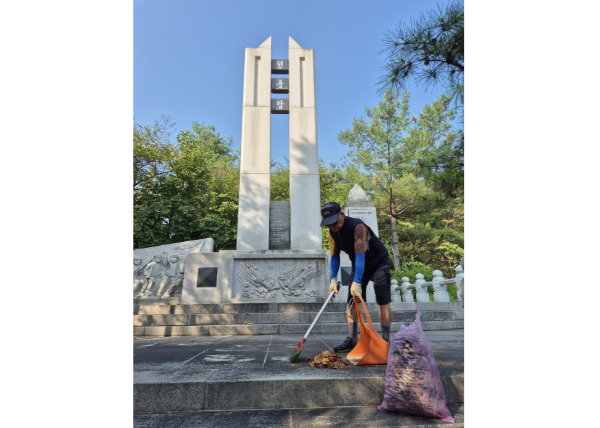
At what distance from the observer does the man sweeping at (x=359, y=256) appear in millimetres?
3395

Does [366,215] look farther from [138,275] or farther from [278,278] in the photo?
[138,275]

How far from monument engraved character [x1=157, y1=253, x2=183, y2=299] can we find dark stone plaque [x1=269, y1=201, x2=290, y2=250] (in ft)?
9.54

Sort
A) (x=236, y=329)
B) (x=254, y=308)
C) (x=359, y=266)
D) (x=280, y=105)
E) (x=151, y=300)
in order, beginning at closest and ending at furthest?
(x=359, y=266)
(x=236, y=329)
(x=254, y=308)
(x=151, y=300)
(x=280, y=105)

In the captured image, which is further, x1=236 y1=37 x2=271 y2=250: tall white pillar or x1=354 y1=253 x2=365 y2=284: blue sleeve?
x1=236 y1=37 x2=271 y2=250: tall white pillar

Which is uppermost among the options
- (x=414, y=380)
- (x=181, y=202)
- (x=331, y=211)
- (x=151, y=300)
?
(x=181, y=202)

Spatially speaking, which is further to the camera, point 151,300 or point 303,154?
point 303,154

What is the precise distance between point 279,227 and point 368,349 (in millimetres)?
6554

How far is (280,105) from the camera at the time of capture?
1046 cm

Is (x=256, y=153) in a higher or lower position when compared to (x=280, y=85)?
lower

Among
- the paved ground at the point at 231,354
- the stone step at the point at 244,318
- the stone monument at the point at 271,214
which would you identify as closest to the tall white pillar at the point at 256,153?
the stone monument at the point at 271,214

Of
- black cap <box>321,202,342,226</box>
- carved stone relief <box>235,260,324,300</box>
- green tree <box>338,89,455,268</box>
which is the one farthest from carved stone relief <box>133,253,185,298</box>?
green tree <box>338,89,455,268</box>

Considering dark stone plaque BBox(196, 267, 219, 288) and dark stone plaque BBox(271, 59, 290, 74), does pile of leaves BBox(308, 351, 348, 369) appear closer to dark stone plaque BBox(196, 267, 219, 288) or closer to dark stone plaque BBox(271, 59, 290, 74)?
dark stone plaque BBox(196, 267, 219, 288)

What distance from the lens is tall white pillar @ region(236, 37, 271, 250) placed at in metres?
9.34

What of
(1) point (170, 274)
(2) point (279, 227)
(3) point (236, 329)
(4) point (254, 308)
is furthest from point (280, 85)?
(3) point (236, 329)
